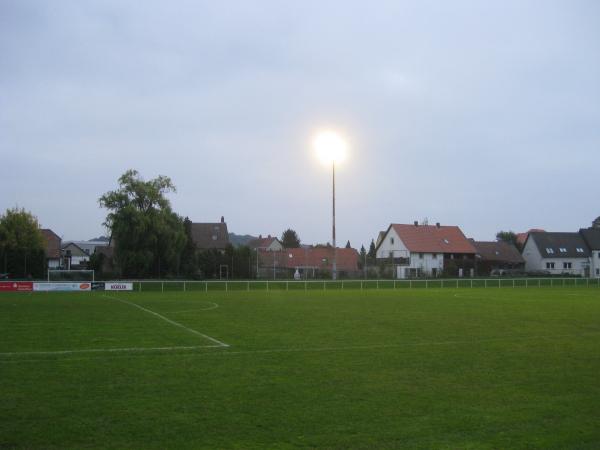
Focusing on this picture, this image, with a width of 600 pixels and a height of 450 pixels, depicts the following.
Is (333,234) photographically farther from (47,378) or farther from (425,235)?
(47,378)

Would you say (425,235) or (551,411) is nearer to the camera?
(551,411)

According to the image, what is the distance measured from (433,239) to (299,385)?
73.3 meters

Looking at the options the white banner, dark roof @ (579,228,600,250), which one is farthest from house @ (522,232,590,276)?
the white banner

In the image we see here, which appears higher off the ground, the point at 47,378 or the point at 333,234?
the point at 333,234

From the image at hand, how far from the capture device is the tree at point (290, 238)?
14188 centimetres

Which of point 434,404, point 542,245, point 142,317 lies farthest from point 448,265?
point 434,404

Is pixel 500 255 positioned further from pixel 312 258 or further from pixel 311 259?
pixel 311 259

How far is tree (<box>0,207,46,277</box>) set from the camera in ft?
186

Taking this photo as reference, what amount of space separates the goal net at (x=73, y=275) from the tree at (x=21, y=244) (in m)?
1.95

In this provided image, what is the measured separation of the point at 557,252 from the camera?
279 feet

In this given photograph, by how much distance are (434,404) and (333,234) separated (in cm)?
4629

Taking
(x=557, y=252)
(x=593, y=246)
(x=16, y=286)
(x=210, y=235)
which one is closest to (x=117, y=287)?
(x=16, y=286)

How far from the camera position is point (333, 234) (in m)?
55.4

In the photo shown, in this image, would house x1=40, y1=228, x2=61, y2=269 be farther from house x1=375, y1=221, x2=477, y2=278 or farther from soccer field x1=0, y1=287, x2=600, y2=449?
soccer field x1=0, y1=287, x2=600, y2=449
